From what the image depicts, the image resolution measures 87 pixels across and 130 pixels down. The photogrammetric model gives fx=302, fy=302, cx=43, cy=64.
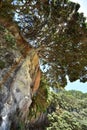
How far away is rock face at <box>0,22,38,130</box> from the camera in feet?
70.3

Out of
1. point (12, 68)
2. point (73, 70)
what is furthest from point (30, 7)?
point (73, 70)

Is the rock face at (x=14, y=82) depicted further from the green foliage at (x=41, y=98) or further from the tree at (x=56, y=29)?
the green foliage at (x=41, y=98)

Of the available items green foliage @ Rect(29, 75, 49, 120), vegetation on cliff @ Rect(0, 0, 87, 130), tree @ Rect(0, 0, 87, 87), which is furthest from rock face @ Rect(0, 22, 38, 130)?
green foliage @ Rect(29, 75, 49, 120)

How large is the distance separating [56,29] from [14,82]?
16.6ft

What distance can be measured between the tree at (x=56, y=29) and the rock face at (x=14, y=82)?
4.96 ft

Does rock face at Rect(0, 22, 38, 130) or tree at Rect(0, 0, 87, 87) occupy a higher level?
tree at Rect(0, 0, 87, 87)

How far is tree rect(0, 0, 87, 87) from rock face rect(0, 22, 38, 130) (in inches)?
59.5

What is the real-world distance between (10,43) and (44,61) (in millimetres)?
7613

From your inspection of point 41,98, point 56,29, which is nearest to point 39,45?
point 56,29

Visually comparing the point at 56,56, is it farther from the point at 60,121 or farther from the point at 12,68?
the point at 60,121

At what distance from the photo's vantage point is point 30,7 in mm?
20859

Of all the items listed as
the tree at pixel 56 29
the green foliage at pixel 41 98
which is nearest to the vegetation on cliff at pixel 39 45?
the tree at pixel 56 29

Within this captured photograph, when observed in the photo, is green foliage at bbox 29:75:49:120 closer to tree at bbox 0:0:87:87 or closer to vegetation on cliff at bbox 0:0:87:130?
vegetation on cliff at bbox 0:0:87:130

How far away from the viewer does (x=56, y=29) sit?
71.2 ft
